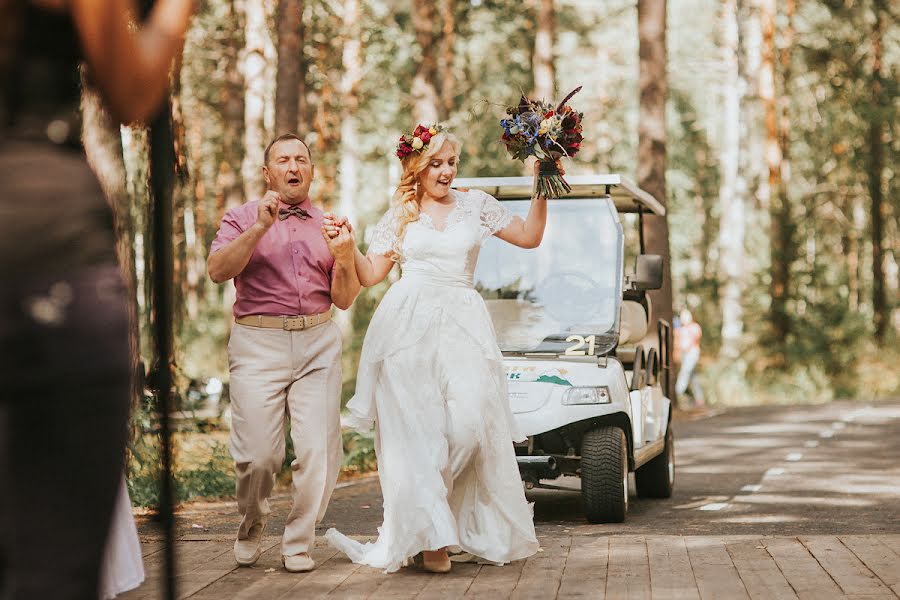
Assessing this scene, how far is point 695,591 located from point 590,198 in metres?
5.94

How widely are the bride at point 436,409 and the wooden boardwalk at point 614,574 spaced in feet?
0.57

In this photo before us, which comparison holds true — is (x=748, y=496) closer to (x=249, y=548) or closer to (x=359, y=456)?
(x=359, y=456)

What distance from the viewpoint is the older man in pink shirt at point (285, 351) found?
291 inches

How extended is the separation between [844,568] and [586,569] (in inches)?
49.0

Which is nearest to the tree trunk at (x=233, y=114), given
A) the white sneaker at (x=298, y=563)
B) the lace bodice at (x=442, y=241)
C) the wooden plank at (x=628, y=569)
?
the lace bodice at (x=442, y=241)

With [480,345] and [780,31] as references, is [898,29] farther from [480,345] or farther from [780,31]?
[480,345]

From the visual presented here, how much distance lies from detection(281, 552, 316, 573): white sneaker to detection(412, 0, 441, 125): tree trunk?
18.5 metres

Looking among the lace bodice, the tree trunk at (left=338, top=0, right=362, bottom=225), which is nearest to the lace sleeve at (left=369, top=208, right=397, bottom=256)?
the lace bodice

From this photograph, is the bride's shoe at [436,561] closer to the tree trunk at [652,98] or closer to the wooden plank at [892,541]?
the wooden plank at [892,541]

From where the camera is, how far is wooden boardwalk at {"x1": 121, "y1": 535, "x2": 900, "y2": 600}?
21.8ft

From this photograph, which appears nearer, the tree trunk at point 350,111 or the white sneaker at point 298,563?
the white sneaker at point 298,563

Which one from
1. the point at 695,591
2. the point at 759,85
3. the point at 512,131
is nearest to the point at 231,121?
the point at 759,85

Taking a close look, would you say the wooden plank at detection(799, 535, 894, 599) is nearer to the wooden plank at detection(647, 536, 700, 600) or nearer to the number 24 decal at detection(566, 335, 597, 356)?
the wooden plank at detection(647, 536, 700, 600)

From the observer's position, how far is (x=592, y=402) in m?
10.8
